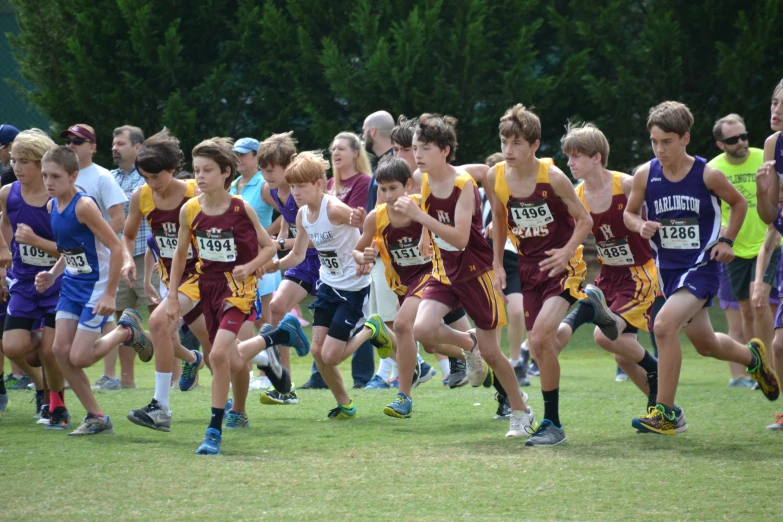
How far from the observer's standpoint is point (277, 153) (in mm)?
8820

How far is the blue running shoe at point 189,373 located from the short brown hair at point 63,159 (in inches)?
88.4

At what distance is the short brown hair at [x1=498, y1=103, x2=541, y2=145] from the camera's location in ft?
21.1

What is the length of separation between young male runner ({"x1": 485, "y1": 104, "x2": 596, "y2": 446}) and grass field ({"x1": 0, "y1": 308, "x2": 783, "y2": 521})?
0.44 meters

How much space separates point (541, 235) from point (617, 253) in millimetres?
873

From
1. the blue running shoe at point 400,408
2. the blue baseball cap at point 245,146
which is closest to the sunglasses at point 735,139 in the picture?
the blue running shoe at point 400,408

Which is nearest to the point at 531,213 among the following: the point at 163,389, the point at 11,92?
the point at 163,389

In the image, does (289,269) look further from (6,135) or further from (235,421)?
(6,135)

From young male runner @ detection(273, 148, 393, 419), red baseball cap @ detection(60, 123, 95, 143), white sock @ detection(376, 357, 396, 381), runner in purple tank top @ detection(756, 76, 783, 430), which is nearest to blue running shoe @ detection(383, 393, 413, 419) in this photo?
young male runner @ detection(273, 148, 393, 419)

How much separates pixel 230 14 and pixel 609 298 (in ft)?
39.9

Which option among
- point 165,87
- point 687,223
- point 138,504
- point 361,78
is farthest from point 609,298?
point 165,87

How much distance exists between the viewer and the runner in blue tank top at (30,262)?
7.37m

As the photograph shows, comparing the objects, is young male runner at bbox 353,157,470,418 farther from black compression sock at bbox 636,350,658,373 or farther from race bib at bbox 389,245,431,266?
black compression sock at bbox 636,350,658,373

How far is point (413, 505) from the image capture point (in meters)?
4.77

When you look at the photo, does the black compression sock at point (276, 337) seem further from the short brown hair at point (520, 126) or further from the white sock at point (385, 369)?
the white sock at point (385, 369)
